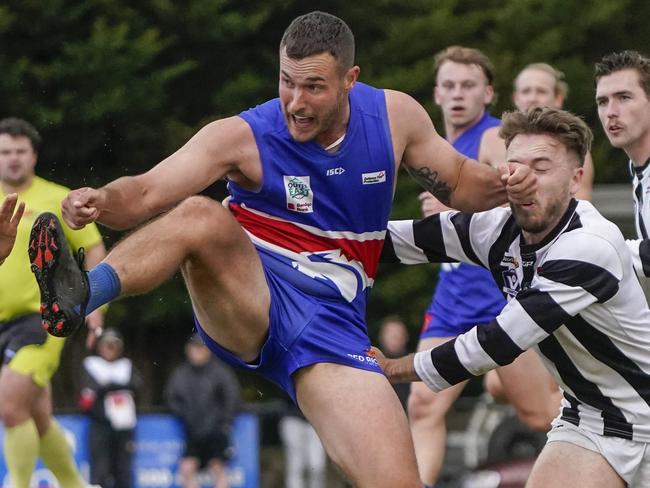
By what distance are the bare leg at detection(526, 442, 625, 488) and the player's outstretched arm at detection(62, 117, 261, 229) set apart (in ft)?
5.39

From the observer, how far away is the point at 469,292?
8445mm

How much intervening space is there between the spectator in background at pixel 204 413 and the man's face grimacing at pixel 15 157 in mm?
4353

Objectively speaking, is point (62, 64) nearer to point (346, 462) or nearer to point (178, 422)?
point (178, 422)

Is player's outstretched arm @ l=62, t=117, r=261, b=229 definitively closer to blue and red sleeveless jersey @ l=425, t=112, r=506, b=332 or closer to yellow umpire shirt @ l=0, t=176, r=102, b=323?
blue and red sleeveless jersey @ l=425, t=112, r=506, b=332

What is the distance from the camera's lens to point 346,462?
19.3 feet

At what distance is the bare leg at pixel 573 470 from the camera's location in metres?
5.75

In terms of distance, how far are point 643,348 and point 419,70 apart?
14051 mm

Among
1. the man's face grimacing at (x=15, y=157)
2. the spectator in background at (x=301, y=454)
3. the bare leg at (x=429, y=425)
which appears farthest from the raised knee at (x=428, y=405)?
the spectator in background at (x=301, y=454)

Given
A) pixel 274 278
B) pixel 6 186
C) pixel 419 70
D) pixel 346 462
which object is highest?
pixel 419 70

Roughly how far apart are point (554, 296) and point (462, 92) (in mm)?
3142

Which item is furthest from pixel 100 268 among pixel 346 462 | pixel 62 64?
pixel 62 64

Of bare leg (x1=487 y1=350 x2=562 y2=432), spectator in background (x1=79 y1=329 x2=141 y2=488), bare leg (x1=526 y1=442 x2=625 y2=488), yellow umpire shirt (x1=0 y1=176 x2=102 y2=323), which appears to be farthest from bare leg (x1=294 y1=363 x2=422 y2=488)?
spectator in background (x1=79 y1=329 x2=141 y2=488)

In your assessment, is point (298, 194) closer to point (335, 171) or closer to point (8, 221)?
point (335, 171)

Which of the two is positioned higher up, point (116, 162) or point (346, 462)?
point (116, 162)
